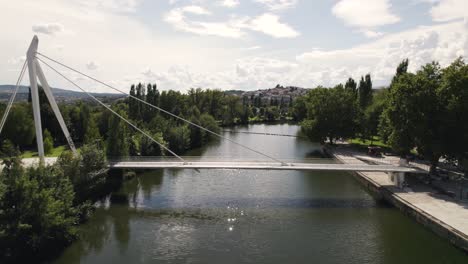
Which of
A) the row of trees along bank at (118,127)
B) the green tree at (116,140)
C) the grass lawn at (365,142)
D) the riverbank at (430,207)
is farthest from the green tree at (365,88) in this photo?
the green tree at (116,140)

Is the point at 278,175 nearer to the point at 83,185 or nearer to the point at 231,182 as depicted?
the point at 231,182

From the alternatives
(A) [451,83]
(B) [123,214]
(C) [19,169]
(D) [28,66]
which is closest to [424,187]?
(A) [451,83]

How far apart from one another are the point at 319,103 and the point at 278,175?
58.5 ft

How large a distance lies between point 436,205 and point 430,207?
554 millimetres

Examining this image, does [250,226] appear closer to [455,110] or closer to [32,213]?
[32,213]

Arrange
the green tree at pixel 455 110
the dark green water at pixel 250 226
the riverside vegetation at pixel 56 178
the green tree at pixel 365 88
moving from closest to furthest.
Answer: the riverside vegetation at pixel 56 178 → the dark green water at pixel 250 226 → the green tree at pixel 455 110 → the green tree at pixel 365 88

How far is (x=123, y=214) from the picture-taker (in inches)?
960

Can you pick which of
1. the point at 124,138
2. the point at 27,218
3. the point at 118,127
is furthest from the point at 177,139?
the point at 27,218

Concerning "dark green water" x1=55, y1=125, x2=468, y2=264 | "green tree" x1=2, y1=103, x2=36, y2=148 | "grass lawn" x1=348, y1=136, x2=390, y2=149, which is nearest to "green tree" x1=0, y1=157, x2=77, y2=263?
"dark green water" x1=55, y1=125, x2=468, y2=264

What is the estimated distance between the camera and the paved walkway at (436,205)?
64.1 feet

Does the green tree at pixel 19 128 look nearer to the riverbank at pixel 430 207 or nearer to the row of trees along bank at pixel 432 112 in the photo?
the riverbank at pixel 430 207

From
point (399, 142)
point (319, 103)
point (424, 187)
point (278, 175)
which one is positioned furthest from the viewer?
point (319, 103)

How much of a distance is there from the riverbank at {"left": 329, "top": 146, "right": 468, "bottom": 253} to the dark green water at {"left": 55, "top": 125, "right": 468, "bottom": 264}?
→ 54 cm

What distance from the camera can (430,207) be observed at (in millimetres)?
22125
